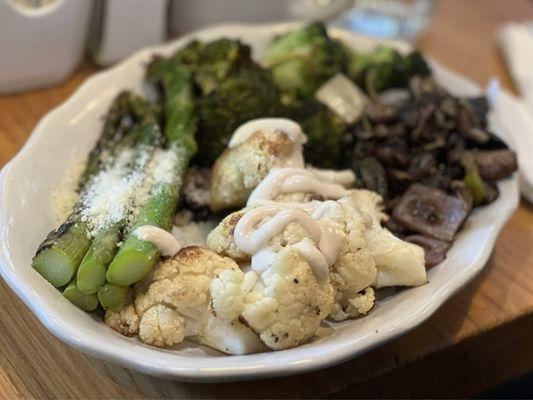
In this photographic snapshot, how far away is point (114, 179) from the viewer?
1559mm

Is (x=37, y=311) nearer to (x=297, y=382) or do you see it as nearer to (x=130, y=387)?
(x=130, y=387)

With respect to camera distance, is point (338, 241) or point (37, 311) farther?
point (338, 241)

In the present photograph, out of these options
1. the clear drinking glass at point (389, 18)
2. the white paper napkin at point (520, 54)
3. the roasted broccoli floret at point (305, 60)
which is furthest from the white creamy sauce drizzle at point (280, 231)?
the clear drinking glass at point (389, 18)

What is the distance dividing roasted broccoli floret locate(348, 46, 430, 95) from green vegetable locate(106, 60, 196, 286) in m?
0.54

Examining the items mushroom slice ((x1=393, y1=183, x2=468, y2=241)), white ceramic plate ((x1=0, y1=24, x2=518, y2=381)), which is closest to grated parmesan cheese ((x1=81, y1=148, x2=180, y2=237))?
white ceramic plate ((x1=0, y1=24, x2=518, y2=381))

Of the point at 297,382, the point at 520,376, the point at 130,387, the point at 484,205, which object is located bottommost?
the point at 520,376

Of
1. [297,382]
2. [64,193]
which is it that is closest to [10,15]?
[64,193]

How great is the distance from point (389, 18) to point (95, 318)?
6.29 ft

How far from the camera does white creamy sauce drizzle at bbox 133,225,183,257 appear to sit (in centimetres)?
131

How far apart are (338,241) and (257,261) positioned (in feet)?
0.52

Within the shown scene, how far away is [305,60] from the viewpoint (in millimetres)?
2039

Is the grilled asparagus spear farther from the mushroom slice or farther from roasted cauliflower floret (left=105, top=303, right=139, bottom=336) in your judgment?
the mushroom slice

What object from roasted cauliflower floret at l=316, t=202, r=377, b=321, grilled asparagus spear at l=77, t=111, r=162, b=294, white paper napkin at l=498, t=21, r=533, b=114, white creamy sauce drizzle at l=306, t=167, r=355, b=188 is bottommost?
white paper napkin at l=498, t=21, r=533, b=114

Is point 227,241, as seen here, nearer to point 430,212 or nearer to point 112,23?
point 430,212
